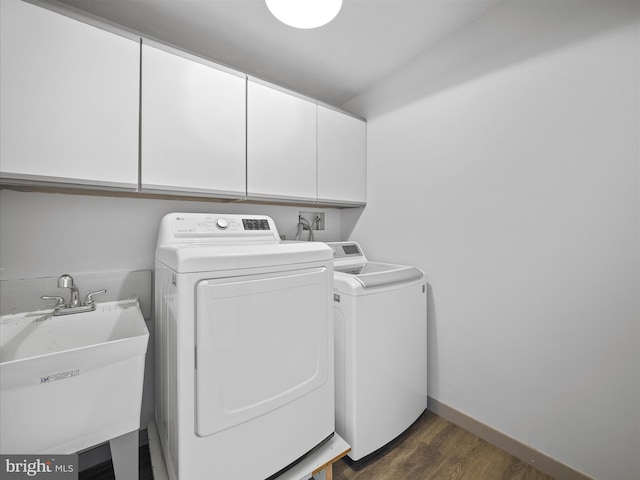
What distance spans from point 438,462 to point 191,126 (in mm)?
2263

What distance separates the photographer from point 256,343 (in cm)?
112

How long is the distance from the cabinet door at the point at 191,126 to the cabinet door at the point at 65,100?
7 centimetres

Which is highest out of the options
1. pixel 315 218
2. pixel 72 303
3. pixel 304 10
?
pixel 304 10

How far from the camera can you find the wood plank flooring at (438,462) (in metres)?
1.43

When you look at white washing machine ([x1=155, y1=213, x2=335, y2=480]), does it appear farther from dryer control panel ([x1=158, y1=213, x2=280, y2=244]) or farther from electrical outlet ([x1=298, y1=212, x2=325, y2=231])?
electrical outlet ([x1=298, y1=212, x2=325, y2=231])

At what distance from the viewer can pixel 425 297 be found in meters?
1.88

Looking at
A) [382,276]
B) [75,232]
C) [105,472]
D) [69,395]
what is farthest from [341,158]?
[105,472]

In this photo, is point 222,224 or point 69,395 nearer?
point 69,395

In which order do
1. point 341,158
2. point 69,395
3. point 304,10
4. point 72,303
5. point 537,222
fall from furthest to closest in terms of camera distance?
point 341,158 < point 537,222 < point 72,303 < point 304,10 < point 69,395

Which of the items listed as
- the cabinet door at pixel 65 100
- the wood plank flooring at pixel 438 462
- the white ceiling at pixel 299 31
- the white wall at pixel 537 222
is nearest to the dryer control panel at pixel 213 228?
the cabinet door at pixel 65 100

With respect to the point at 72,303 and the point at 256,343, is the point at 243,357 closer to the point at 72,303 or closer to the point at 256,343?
the point at 256,343

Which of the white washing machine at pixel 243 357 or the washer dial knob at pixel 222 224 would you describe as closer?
the white washing machine at pixel 243 357

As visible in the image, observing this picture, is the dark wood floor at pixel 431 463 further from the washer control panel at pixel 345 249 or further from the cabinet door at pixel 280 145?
the cabinet door at pixel 280 145

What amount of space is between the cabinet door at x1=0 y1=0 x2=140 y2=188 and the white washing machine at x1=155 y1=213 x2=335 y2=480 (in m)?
0.53
